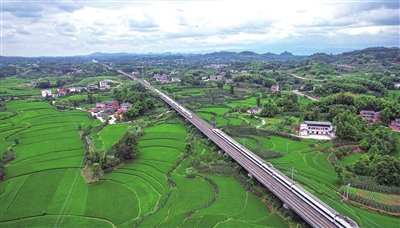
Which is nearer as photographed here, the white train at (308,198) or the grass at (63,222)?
the white train at (308,198)

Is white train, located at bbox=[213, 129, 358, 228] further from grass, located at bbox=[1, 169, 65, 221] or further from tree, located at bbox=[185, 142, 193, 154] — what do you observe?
grass, located at bbox=[1, 169, 65, 221]

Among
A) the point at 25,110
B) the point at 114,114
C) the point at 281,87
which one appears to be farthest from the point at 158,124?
the point at 281,87

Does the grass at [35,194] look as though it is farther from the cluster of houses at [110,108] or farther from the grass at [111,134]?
the cluster of houses at [110,108]

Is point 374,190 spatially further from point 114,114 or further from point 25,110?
point 25,110

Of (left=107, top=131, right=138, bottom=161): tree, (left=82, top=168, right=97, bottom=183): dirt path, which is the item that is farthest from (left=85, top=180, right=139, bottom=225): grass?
(left=107, top=131, right=138, bottom=161): tree

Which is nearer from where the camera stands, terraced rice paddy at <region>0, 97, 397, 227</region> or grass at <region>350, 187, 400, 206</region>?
terraced rice paddy at <region>0, 97, 397, 227</region>

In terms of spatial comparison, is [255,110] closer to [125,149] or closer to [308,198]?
[125,149]

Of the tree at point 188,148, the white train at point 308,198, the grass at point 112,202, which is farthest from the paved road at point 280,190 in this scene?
the grass at point 112,202

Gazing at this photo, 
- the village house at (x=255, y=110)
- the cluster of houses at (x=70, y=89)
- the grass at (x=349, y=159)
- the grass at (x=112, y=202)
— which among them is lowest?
the grass at (x=112, y=202)
